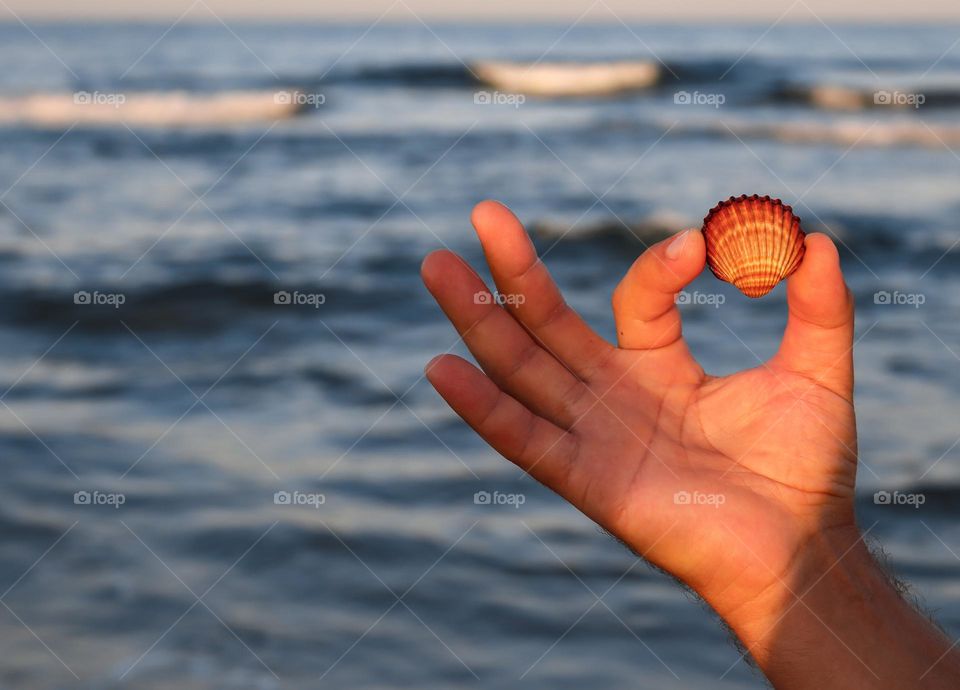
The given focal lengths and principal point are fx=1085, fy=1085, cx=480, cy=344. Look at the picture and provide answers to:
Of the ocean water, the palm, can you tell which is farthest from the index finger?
the ocean water

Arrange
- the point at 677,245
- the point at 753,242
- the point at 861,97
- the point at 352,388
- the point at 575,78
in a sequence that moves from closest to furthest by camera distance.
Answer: the point at 677,245, the point at 753,242, the point at 352,388, the point at 861,97, the point at 575,78

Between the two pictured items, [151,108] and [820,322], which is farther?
[151,108]

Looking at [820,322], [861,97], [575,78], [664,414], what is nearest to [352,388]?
[664,414]

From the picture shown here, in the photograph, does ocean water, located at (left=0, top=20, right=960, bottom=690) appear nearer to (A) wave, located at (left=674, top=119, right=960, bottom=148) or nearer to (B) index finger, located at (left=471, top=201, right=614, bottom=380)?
(A) wave, located at (left=674, top=119, right=960, bottom=148)

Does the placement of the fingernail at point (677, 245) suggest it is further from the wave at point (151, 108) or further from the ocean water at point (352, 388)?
the wave at point (151, 108)

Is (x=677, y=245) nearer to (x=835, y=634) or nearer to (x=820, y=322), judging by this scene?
(x=820, y=322)

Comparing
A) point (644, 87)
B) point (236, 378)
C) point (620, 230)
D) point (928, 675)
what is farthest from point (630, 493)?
point (644, 87)
